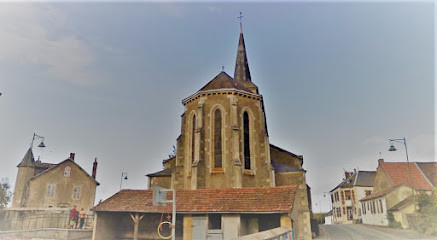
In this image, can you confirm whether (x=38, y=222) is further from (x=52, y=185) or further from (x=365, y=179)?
(x=365, y=179)

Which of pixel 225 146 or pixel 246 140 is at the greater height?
pixel 246 140

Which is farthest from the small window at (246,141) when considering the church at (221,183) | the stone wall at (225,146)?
the stone wall at (225,146)

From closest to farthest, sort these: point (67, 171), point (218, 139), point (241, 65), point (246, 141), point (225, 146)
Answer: point (225, 146) < point (218, 139) < point (246, 141) < point (67, 171) < point (241, 65)

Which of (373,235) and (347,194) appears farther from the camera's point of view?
(347,194)

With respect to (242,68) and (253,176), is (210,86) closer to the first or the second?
(253,176)

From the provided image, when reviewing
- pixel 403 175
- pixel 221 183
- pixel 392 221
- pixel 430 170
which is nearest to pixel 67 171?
pixel 221 183

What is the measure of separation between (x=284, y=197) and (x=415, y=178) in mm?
26007

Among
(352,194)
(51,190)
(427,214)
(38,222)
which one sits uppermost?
(352,194)

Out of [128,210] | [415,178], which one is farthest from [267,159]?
[415,178]

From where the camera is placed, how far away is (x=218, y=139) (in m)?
24.3

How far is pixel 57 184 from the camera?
116ft

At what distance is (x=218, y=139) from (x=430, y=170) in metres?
26.9

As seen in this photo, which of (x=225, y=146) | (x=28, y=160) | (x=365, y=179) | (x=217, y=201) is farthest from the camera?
(x=365, y=179)

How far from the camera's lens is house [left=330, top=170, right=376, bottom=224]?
47.9 m
